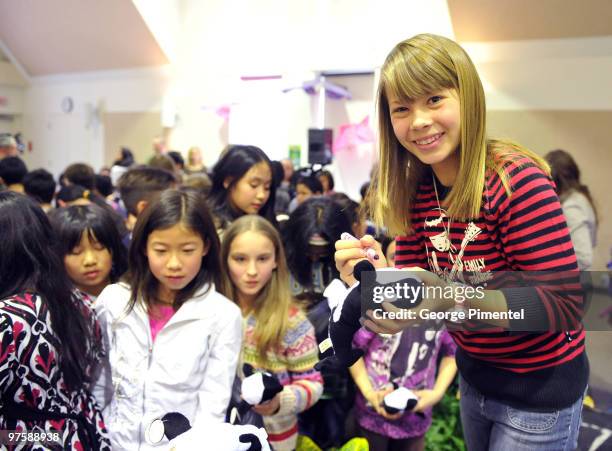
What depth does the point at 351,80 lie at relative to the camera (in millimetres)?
6473

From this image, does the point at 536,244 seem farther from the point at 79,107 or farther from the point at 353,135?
the point at 79,107

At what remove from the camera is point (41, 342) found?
3.87 ft

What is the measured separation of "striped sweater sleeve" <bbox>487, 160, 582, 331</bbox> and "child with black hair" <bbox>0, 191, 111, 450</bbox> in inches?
39.1

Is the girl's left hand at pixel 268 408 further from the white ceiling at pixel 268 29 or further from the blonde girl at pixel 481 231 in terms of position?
the white ceiling at pixel 268 29

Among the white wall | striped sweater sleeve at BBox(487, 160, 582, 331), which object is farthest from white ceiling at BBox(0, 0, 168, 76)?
striped sweater sleeve at BBox(487, 160, 582, 331)

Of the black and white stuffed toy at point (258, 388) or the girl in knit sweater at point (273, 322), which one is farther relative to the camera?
the girl in knit sweater at point (273, 322)

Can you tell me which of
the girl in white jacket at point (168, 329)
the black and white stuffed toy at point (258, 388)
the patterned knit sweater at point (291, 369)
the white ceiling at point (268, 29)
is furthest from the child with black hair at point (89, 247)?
the white ceiling at point (268, 29)


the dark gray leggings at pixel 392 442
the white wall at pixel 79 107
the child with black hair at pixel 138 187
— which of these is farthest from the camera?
the white wall at pixel 79 107

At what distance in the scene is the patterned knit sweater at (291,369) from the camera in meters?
1.51

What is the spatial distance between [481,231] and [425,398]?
108 centimetres

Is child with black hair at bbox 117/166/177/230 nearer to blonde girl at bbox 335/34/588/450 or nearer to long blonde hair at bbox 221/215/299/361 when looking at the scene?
long blonde hair at bbox 221/215/299/361

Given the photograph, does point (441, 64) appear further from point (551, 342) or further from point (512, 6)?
point (512, 6)

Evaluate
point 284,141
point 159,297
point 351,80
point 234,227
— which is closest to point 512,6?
point 351,80

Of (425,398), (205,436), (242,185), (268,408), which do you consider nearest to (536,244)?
(205,436)
